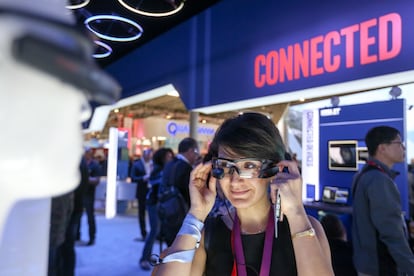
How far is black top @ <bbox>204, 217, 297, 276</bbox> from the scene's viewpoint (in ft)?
3.29

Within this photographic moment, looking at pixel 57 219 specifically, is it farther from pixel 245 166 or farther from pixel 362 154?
pixel 362 154

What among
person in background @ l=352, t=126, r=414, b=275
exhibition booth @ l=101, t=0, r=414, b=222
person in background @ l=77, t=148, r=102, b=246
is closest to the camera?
person in background @ l=352, t=126, r=414, b=275

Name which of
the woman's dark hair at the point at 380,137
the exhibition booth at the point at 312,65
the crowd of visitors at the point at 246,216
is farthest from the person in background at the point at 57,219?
the exhibition booth at the point at 312,65

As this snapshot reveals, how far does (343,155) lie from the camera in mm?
3346

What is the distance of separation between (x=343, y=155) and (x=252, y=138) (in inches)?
103

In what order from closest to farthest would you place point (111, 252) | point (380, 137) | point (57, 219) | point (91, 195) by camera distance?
point (57, 219) → point (380, 137) → point (111, 252) → point (91, 195)

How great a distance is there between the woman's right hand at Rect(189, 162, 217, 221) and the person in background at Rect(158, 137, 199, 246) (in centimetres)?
205

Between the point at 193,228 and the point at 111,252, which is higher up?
the point at 193,228

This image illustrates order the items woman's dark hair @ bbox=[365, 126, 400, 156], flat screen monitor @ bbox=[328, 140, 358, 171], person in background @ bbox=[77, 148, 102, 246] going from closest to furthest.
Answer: woman's dark hair @ bbox=[365, 126, 400, 156], flat screen monitor @ bbox=[328, 140, 358, 171], person in background @ bbox=[77, 148, 102, 246]

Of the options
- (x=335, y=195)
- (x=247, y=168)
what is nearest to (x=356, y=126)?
(x=335, y=195)

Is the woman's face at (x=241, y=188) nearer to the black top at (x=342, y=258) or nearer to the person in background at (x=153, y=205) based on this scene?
the black top at (x=342, y=258)

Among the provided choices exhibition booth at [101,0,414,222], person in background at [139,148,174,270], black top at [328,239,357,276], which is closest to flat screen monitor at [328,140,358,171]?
exhibition booth at [101,0,414,222]

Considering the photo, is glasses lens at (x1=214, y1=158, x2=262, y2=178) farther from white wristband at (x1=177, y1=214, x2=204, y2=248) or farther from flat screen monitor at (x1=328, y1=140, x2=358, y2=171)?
flat screen monitor at (x1=328, y1=140, x2=358, y2=171)

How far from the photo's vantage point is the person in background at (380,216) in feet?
5.89
